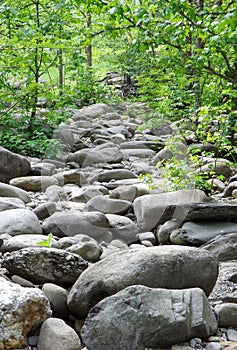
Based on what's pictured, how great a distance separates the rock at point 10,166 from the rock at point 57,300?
3141 millimetres

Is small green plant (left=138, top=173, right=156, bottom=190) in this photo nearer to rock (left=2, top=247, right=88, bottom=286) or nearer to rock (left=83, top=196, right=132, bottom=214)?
rock (left=83, top=196, right=132, bottom=214)

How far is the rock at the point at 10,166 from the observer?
18.7 feet

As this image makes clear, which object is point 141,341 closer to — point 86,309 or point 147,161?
point 86,309

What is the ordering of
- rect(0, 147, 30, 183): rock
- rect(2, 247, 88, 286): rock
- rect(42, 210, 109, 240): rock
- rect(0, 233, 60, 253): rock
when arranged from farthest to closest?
rect(0, 147, 30, 183): rock < rect(42, 210, 109, 240): rock < rect(0, 233, 60, 253): rock < rect(2, 247, 88, 286): rock

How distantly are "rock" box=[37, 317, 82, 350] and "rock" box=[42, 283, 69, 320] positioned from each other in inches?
10.7

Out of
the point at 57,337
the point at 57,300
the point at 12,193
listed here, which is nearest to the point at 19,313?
the point at 57,337

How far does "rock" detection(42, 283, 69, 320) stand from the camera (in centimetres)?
271

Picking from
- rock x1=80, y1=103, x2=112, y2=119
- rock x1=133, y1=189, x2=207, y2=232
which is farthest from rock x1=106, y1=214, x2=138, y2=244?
rock x1=80, y1=103, x2=112, y2=119

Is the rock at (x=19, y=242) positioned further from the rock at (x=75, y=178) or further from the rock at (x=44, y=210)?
the rock at (x=75, y=178)

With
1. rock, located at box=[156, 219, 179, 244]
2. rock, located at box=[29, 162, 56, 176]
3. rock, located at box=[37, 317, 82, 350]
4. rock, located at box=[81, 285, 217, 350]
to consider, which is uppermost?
rock, located at box=[81, 285, 217, 350]

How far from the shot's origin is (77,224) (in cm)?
423

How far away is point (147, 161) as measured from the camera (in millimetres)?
7359

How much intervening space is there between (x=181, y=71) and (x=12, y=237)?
212cm

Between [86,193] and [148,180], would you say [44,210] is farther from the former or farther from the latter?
[148,180]
